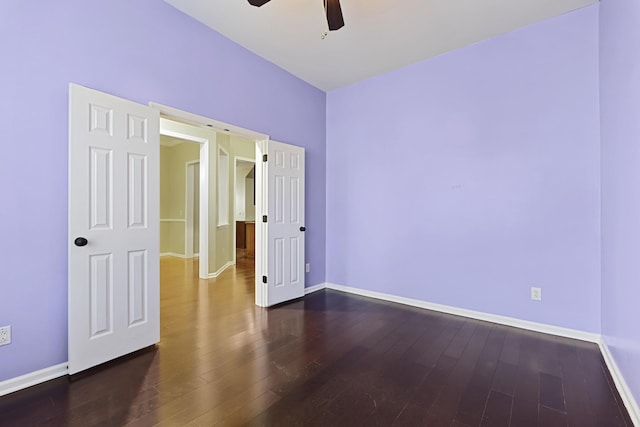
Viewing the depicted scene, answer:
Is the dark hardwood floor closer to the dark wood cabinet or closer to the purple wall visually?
the purple wall

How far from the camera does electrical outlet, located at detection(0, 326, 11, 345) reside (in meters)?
1.74

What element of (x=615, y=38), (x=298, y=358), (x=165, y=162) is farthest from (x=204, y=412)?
(x=165, y=162)

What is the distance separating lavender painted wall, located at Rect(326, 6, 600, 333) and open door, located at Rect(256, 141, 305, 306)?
765 mm

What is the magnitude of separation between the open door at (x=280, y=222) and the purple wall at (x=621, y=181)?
292 centimetres

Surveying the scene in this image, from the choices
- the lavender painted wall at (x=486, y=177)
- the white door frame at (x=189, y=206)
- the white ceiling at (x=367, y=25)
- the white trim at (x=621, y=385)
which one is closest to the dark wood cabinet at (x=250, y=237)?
the white door frame at (x=189, y=206)

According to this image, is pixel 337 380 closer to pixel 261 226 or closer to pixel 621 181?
pixel 261 226

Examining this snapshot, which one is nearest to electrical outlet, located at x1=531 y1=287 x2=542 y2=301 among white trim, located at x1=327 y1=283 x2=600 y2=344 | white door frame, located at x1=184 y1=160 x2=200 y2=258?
white trim, located at x1=327 y1=283 x2=600 y2=344

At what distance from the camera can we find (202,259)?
4844mm

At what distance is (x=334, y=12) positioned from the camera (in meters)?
2.08

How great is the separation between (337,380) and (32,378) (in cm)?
196

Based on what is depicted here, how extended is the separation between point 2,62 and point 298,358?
2.74m

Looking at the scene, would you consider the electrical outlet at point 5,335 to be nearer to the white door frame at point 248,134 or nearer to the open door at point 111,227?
the open door at point 111,227

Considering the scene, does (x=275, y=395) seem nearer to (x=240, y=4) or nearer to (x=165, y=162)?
(x=240, y=4)

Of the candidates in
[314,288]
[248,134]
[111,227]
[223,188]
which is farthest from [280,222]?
[223,188]
